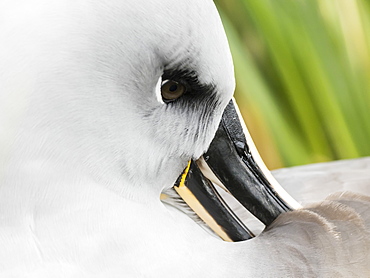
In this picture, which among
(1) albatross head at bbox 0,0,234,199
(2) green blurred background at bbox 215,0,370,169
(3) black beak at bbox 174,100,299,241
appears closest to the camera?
(1) albatross head at bbox 0,0,234,199

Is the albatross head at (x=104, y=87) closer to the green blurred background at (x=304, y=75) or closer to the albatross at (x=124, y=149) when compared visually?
the albatross at (x=124, y=149)

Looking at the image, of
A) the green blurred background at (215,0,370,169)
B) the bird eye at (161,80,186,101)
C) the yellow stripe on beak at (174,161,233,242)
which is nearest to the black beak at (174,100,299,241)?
the yellow stripe on beak at (174,161,233,242)

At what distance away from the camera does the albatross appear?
63 centimetres

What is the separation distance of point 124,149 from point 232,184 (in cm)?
19

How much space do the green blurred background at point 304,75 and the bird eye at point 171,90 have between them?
643 millimetres

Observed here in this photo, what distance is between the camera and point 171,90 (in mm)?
710

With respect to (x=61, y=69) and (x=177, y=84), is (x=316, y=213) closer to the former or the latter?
(x=177, y=84)

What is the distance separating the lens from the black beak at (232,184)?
31.8 inches

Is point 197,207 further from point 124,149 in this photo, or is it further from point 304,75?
point 304,75

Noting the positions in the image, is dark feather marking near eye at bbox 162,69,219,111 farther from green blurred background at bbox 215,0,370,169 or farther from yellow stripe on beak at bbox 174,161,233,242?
green blurred background at bbox 215,0,370,169

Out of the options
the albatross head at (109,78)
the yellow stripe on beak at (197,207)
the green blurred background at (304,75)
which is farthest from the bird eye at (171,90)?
the green blurred background at (304,75)

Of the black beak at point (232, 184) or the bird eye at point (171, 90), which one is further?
the black beak at point (232, 184)

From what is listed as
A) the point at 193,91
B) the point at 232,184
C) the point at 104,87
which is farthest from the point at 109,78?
the point at 232,184

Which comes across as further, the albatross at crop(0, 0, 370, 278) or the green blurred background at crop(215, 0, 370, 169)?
the green blurred background at crop(215, 0, 370, 169)
